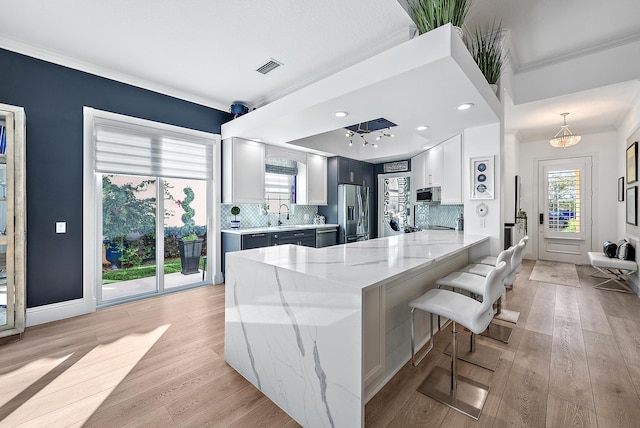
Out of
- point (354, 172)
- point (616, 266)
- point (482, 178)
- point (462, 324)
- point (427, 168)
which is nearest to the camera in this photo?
point (462, 324)

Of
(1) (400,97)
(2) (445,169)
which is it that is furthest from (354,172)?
(1) (400,97)

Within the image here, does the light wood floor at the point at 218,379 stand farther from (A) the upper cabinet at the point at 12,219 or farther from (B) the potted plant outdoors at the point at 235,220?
(B) the potted plant outdoors at the point at 235,220

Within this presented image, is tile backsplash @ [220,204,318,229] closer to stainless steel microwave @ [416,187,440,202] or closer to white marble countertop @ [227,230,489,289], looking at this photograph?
stainless steel microwave @ [416,187,440,202]

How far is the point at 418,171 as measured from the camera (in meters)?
5.46

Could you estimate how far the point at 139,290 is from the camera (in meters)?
3.94

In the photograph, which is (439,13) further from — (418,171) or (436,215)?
(436,215)

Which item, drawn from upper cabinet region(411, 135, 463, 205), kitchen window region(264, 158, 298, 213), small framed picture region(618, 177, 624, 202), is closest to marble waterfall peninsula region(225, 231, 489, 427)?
upper cabinet region(411, 135, 463, 205)

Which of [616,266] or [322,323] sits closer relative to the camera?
[322,323]

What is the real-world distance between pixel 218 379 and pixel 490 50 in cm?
429

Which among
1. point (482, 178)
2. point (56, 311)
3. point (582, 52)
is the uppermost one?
point (582, 52)

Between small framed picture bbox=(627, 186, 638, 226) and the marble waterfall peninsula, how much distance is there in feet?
12.2

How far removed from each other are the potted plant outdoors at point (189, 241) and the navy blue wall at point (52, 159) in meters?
1.23

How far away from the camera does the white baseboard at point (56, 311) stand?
2.96m

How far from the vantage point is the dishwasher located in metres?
5.55
